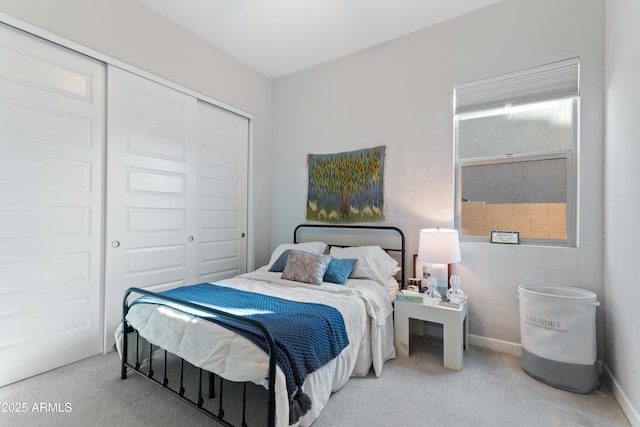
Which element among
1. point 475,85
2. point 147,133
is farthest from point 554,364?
point 147,133

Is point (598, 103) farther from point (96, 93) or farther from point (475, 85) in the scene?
point (96, 93)

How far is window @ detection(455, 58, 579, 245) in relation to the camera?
2504 mm

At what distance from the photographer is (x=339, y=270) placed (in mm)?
2783

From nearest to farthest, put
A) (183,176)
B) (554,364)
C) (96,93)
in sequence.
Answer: (554,364) → (96,93) → (183,176)

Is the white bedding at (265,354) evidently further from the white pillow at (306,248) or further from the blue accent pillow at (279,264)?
the white pillow at (306,248)

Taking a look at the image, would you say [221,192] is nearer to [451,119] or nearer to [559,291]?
[451,119]

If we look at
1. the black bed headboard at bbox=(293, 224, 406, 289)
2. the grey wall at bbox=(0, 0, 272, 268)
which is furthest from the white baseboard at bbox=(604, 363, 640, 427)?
the grey wall at bbox=(0, 0, 272, 268)

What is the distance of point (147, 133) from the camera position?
9.26 ft

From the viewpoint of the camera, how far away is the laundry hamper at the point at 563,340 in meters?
2.02

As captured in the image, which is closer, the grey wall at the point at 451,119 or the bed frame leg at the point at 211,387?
the bed frame leg at the point at 211,387

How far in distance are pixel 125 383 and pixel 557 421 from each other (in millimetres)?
2755

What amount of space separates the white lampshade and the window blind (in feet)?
4.09

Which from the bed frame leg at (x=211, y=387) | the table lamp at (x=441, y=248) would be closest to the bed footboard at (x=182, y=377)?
the bed frame leg at (x=211, y=387)

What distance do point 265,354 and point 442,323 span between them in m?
1.62
